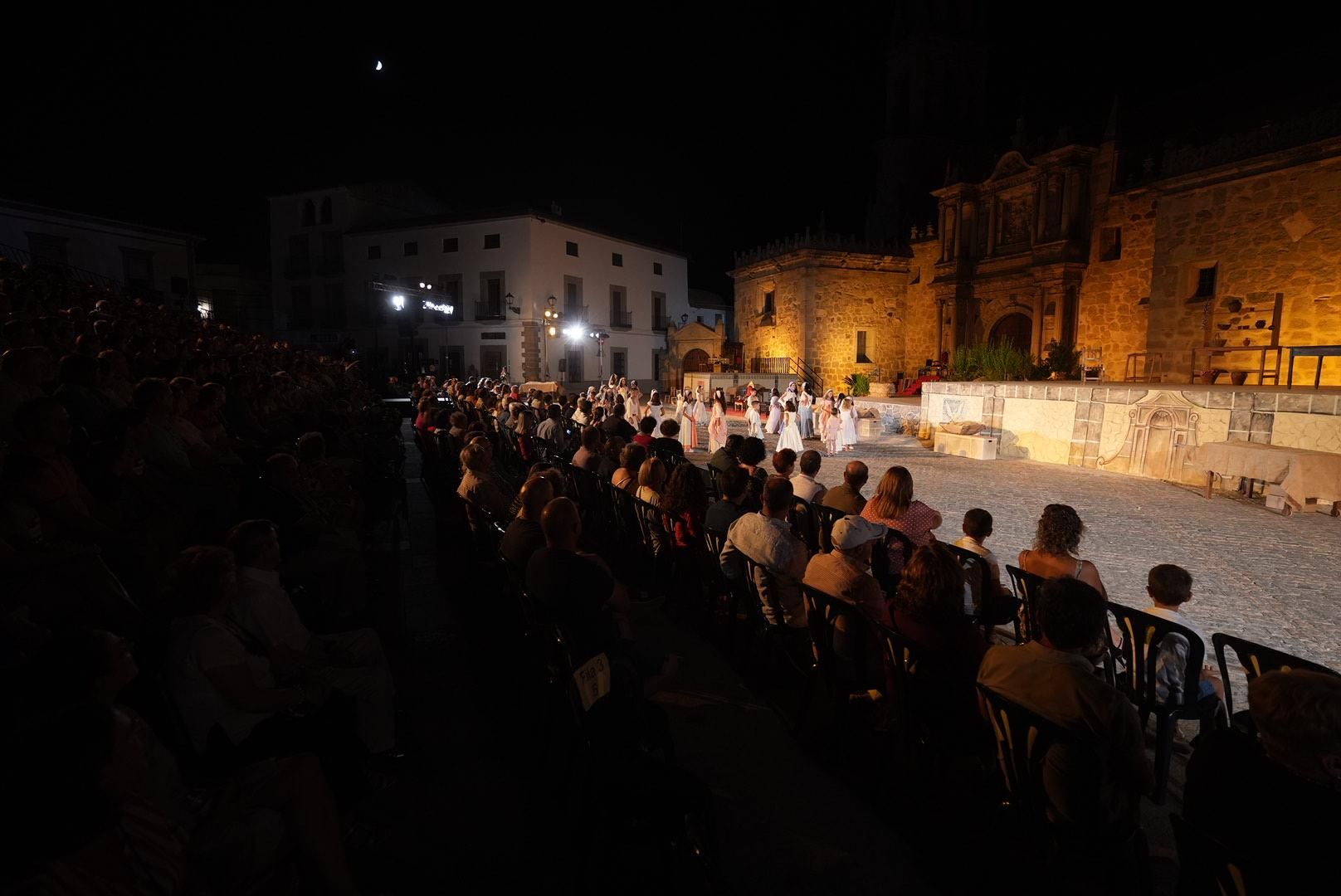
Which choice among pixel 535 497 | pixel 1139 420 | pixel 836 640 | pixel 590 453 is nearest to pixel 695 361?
pixel 1139 420

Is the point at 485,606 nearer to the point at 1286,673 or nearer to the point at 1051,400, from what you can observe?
the point at 1286,673

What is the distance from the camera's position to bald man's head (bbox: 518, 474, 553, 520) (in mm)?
3758

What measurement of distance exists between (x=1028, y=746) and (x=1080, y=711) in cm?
19

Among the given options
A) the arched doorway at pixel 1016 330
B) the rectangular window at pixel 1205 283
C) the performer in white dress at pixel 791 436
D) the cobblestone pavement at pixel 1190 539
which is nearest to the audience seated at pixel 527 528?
the cobblestone pavement at pixel 1190 539

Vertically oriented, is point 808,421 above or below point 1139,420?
below

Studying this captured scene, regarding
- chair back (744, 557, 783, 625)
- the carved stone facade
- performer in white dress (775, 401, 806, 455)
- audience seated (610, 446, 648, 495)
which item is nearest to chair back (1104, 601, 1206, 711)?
chair back (744, 557, 783, 625)

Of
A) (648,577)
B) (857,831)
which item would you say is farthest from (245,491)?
(857,831)

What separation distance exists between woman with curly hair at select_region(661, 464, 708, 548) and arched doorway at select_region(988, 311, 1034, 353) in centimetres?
2141

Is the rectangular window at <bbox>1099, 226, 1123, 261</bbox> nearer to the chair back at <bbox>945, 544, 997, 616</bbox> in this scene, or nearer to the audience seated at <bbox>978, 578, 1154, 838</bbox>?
the chair back at <bbox>945, 544, 997, 616</bbox>

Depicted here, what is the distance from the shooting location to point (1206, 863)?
57.6 inches

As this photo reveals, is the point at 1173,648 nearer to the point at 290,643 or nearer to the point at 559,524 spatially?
the point at 559,524

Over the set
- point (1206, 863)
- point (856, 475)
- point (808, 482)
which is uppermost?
A: point (856, 475)

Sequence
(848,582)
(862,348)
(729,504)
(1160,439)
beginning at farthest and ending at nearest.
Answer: (862,348)
(1160,439)
(729,504)
(848,582)

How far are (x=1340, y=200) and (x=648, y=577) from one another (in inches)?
673
